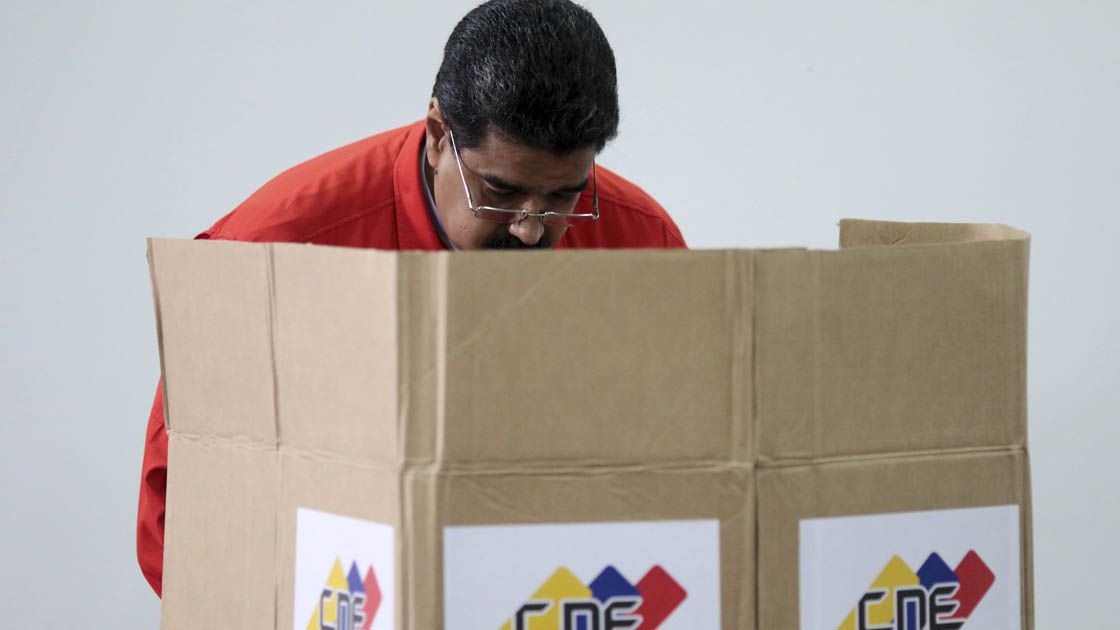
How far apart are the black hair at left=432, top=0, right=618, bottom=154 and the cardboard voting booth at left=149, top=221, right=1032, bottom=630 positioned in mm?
420

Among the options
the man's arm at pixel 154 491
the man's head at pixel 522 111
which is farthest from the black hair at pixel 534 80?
the man's arm at pixel 154 491

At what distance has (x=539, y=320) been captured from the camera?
2.64ft

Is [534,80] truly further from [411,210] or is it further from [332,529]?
[332,529]

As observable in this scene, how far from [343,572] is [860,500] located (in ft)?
1.04

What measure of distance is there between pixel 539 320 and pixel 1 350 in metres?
2.45

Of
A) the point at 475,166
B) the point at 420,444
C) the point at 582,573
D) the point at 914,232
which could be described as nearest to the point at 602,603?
the point at 582,573

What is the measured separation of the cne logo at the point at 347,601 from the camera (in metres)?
0.84

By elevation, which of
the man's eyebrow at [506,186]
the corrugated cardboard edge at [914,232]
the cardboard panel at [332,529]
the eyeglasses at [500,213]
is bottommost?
the cardboard panel at [332,529]

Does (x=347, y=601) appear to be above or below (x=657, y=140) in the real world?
below

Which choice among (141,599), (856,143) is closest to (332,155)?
(141,599)

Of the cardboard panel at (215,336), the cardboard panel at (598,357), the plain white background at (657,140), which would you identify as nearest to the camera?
the cardboard panel at (598,357)

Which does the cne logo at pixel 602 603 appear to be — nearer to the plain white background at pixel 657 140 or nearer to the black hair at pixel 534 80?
the black hair at pixel 534 80

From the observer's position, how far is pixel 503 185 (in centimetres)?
130

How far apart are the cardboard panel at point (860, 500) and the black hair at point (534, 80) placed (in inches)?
20.3
